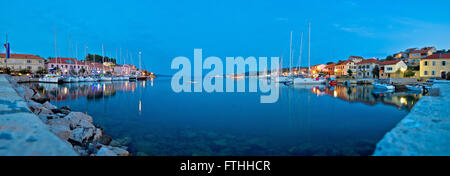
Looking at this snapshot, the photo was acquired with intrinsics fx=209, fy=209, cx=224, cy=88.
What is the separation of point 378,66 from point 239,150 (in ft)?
240

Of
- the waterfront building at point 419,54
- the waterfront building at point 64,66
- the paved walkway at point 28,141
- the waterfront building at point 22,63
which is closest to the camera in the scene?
the paved walkway at point 28,141

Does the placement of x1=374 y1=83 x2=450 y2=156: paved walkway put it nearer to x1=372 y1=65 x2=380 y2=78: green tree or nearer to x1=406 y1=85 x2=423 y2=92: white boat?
x1=406 y1=85 x2=423 y2=92: white boat

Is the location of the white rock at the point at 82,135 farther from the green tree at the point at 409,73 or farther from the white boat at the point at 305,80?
the green tree at the point at 409,73

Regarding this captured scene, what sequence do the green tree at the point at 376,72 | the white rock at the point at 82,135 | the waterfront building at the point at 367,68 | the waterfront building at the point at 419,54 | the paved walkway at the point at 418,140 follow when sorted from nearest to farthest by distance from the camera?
the paved walkway at the point at 418,140 < the white rock at the point at 82,135 < the green tree at the point at 376,72 < the waterfront building at the point at 419,54 < the waterfront building at the point at 367,68

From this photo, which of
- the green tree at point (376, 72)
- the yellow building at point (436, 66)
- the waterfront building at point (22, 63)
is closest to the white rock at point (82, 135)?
the yellow building at point (436, 66)

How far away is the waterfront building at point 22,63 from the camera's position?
64.3 metres

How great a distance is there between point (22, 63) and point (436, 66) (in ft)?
361

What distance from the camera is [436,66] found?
137ft

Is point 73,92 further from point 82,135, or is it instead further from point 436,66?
point 436,66

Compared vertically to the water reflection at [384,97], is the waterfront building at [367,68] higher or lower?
higher

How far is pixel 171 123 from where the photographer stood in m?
11.7

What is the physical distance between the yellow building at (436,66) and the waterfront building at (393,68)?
827cm

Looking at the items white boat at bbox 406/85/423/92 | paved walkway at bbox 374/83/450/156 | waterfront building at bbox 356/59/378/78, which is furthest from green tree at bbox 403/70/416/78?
paved walkway at bbox 374/83/450/156

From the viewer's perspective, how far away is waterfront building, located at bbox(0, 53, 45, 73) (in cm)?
6431
